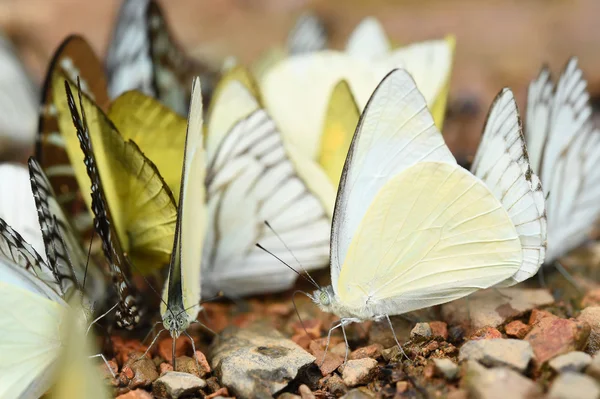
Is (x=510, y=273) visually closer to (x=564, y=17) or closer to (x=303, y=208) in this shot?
(x=303, y=208)

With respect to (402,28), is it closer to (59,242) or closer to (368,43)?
(368,43)

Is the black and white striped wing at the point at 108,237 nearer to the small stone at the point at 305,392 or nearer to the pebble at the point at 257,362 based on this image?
the pebble at the point at 257,362

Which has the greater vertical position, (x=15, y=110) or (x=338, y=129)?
(x=15, y=110)

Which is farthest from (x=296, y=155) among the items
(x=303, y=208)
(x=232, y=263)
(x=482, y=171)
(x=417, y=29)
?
(x=417, y=29)

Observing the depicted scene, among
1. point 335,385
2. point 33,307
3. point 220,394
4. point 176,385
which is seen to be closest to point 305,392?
point 335,385

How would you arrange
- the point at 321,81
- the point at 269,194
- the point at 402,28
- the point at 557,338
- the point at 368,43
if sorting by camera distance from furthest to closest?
1. the point at 402,28
2. the point at 368,43
3. the point at 321,81
4. the point at 269,194
5. the point at 557,338

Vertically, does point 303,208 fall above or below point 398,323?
above

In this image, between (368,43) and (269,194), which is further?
(368,43)

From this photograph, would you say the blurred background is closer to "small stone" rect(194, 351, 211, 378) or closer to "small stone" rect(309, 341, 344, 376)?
"small stone" rect(309, 341, 344, 376)
